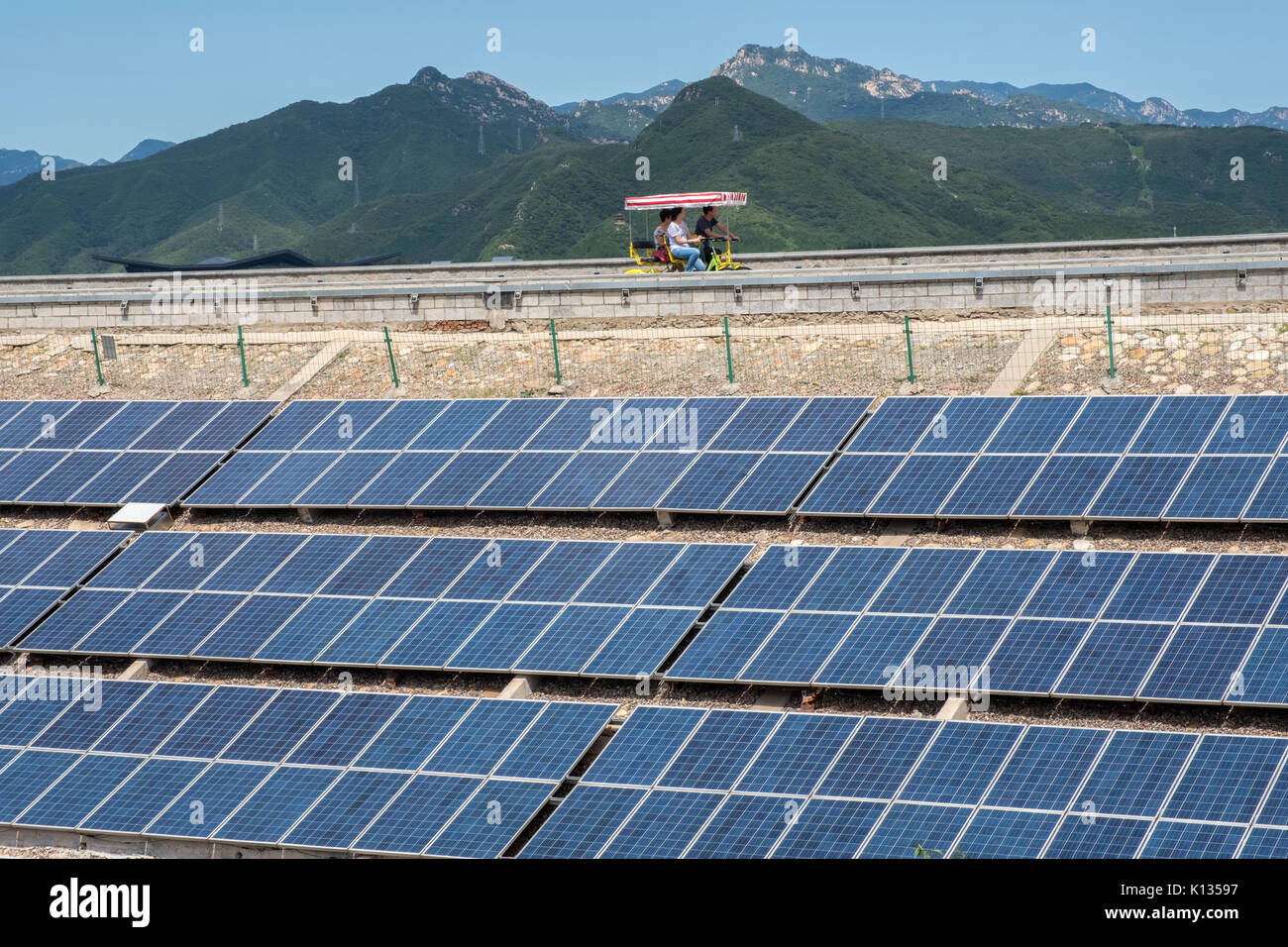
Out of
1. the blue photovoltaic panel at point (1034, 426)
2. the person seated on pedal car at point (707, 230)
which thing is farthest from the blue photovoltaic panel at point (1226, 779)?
the person seated on pedal car at point (707, 230)

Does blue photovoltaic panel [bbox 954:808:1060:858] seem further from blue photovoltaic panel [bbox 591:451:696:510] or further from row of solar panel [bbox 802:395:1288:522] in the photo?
blue photovoltaic panel [bbox 591:451:696:510]

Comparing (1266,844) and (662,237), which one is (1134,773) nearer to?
(1266,844)

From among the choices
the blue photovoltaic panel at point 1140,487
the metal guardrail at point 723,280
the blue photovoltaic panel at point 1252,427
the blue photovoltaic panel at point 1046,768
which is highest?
the metal guardrail at point 723,280

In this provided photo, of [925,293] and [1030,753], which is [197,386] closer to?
[925,293]

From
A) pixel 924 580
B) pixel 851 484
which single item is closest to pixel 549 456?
pixel 851 484

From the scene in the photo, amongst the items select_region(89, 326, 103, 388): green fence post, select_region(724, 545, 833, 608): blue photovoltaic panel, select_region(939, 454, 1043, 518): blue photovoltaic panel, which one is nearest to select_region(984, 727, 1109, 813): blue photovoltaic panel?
select_region(724, 545, 833, 608): blue photovoltaic panel

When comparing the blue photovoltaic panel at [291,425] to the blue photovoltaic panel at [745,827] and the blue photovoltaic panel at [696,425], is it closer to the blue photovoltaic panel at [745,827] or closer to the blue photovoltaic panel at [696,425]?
the blue photovoltaic panel at [696,425]

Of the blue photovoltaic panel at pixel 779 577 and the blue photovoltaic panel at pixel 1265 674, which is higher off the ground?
the blue photovoltaic panel at pixel 779 577
